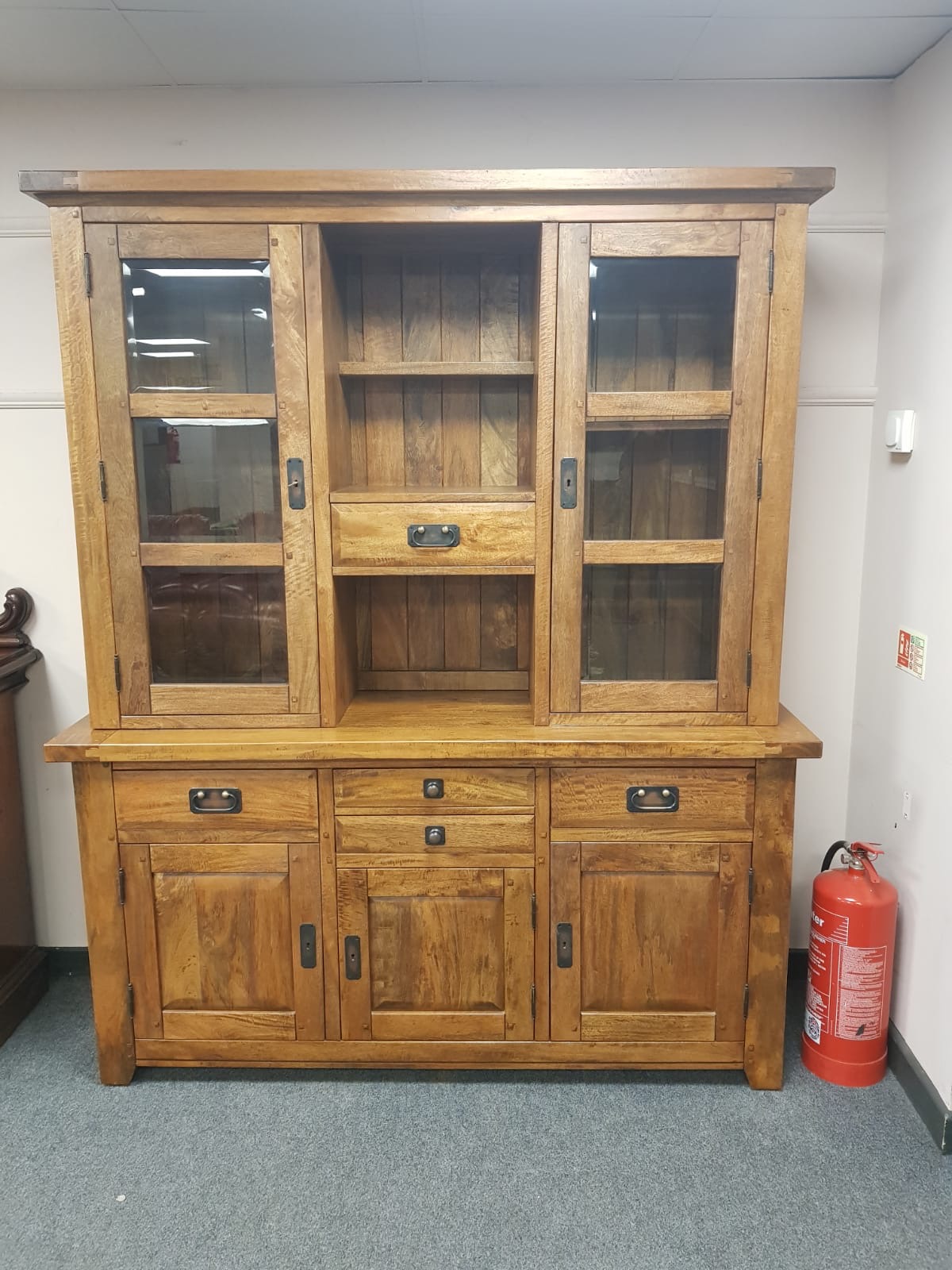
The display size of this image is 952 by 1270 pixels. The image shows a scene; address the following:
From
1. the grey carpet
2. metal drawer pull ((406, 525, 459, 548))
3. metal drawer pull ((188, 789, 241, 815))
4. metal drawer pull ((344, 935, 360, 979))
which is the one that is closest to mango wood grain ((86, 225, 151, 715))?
metal drawer pull ((188, 789, 241, 815))

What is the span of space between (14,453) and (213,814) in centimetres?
120

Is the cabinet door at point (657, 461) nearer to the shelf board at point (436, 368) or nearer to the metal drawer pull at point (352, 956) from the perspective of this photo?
the shelf board at point (436, 368)

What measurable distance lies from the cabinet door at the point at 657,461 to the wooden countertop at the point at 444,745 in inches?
3.2

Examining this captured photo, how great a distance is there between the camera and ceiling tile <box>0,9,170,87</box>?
1.92 metres

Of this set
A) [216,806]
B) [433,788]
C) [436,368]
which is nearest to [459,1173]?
[433,788]

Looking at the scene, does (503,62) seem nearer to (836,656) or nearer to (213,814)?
(836,656)

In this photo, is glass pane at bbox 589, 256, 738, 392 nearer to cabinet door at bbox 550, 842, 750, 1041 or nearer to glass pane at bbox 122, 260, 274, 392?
glass pane at bbox 122, 260, 274, 392

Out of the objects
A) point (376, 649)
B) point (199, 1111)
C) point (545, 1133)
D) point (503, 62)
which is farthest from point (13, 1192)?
point (503, 62)

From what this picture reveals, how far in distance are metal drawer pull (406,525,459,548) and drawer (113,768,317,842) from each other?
613mm

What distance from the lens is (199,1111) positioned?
212cm

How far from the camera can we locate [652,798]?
2094mm

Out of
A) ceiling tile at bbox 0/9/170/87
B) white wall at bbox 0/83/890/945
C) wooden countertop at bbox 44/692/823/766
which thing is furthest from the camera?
white wall at bbox 0/83/890/945

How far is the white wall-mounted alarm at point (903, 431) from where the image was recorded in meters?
2.15

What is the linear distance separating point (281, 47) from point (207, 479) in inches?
40.8
